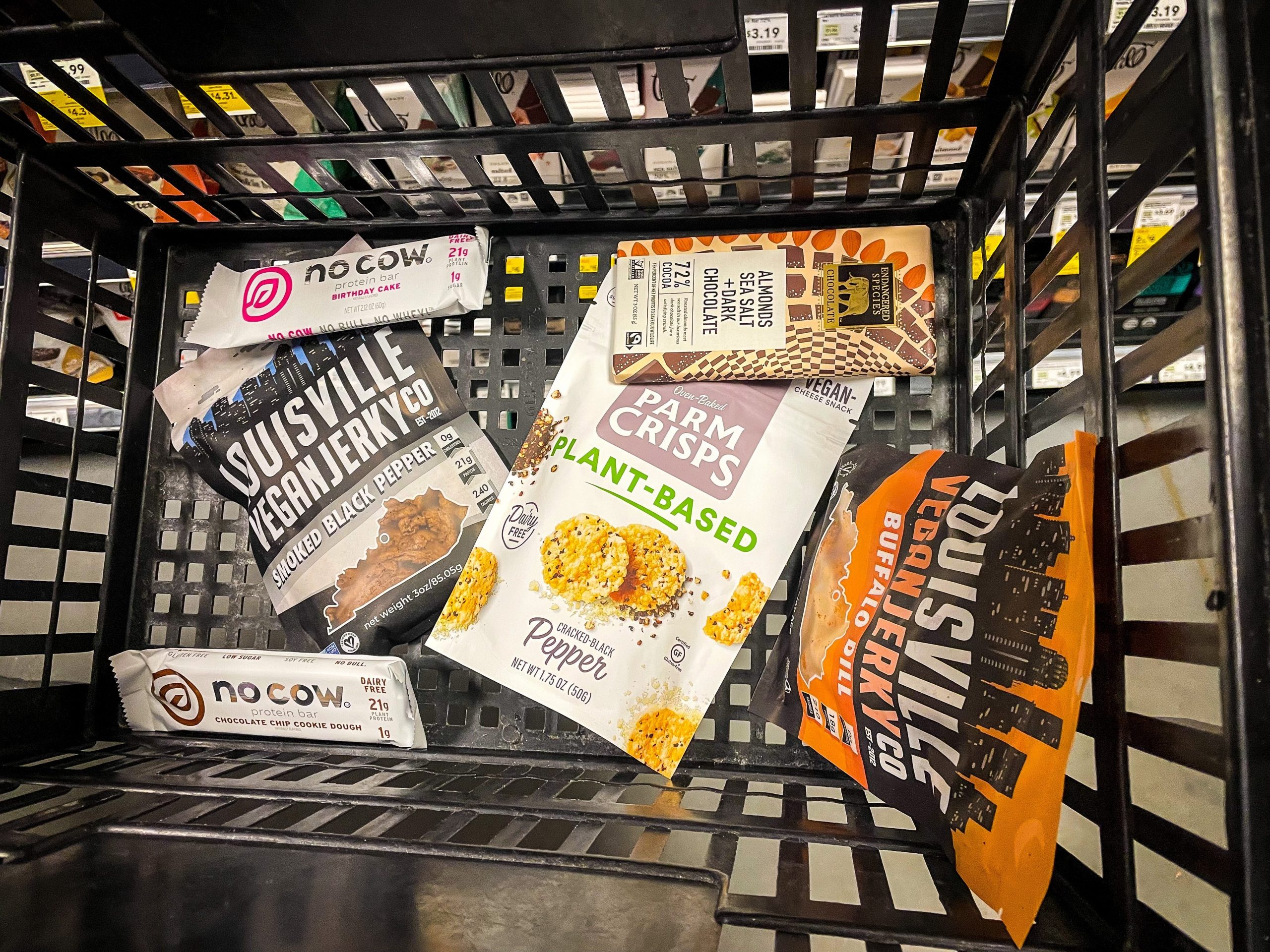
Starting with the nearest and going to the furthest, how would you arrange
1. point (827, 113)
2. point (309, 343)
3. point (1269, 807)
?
point (1269, 807) < point (827, 113) < point (309, 343)

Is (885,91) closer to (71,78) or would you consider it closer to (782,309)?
(782,309)

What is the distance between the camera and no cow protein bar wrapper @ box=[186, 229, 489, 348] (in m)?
0.75

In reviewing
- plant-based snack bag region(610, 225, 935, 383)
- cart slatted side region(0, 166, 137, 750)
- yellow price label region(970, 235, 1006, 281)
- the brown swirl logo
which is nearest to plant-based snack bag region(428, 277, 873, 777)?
plant-based snack bag region(610, 225, 935, 383)

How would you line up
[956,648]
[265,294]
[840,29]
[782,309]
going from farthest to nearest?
[265,294] < [782,309] < [840,29] < [956,648]

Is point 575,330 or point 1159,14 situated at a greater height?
point 1159,14

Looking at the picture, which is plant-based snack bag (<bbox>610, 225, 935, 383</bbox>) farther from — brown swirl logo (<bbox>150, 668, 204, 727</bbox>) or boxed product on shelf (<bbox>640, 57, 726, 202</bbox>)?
brown swirl logo (<bbox>150, 668, 204, 727</bbox>)

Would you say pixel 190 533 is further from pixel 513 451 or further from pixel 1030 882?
pixel 1030 882

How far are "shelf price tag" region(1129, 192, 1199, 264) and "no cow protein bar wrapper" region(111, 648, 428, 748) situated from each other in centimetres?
75

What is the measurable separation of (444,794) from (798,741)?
0.30 meters

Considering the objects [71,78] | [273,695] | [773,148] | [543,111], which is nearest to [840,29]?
[773,148]

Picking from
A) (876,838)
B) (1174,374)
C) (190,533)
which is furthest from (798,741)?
(190,533)

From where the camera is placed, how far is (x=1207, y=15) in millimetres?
330

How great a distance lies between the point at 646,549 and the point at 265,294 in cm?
47

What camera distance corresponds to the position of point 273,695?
0.72m
